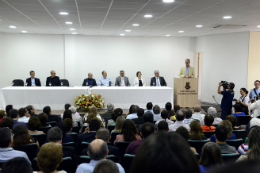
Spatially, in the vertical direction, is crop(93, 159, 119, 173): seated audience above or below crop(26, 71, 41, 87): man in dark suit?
below

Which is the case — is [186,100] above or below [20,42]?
below

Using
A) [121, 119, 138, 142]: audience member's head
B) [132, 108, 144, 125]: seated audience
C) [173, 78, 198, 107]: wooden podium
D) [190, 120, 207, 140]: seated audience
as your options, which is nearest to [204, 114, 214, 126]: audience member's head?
[190, 120, 207, 140]: seated audience

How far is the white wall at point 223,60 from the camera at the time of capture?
9633 millimetres

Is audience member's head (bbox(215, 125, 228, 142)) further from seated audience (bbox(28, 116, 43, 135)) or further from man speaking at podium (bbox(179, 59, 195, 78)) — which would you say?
man speaking at podium (bbox(179, 59, 195, 78))

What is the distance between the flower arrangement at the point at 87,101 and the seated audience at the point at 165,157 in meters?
7.12

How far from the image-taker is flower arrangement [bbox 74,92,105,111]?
25.1 ft

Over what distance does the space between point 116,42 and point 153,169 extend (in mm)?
11629

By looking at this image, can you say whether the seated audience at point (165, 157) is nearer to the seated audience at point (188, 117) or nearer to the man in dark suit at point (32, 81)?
the seated audience at point (188, 117)

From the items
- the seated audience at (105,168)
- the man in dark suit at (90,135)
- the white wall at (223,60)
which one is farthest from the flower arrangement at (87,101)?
the seated audience at (105,168)

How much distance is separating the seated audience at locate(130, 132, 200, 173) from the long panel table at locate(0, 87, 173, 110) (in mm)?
7801

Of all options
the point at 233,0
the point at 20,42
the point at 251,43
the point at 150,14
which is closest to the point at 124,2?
the point at 150,14

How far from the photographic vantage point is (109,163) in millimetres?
1814

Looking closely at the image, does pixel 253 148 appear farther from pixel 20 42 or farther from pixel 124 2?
pixel 20 42

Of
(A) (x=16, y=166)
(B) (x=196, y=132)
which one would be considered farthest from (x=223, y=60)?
(A) (x=16, y=166)
